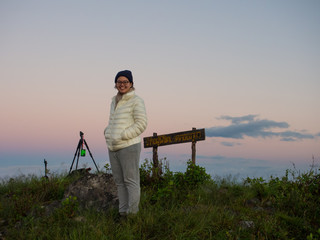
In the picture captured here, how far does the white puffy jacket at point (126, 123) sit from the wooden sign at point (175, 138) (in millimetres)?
5585

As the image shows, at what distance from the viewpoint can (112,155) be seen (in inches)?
202

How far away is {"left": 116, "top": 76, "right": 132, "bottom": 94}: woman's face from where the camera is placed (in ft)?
16.6

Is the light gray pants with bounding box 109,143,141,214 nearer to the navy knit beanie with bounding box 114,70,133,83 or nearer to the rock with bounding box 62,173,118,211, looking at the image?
the navy knit beanie with bounding box 114,70,133,83

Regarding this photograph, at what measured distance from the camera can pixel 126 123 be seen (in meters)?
4.99

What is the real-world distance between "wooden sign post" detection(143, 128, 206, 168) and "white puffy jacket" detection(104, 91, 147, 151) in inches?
220

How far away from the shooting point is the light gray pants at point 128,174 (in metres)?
4.90

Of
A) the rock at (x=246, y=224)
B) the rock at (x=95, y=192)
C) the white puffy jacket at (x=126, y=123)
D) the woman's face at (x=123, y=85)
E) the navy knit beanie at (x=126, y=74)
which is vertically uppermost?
the navy knit beanie at (x=126, y=74)

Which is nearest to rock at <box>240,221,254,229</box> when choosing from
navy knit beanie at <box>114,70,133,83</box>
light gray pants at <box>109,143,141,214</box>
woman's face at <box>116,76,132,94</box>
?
light gray pants at <box>109,143,141,214</box>

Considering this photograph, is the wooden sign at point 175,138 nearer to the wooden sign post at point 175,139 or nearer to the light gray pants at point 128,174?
the wooden sign post at point 175,139

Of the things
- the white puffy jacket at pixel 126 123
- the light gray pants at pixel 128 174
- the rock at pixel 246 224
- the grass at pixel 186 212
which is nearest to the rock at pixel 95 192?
the grass at pixel 186 212

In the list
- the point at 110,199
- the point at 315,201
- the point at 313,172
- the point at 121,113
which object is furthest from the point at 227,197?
the point at 121,113

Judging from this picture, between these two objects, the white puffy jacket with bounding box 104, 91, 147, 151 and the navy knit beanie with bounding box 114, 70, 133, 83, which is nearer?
the white puffy jacket with bounding box 104, 91, 147, 151

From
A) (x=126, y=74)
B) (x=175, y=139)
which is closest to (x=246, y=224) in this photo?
(x=126, y=74)

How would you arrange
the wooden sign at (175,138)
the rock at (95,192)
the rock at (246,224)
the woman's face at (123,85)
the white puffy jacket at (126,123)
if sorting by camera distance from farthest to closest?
1. the wooden sign at (175,138)
2. the rock at (95,192)
3. the rock at (246,224)
4. the woman's face at (123,85)
5. the white puffy jacket at (126,123)
